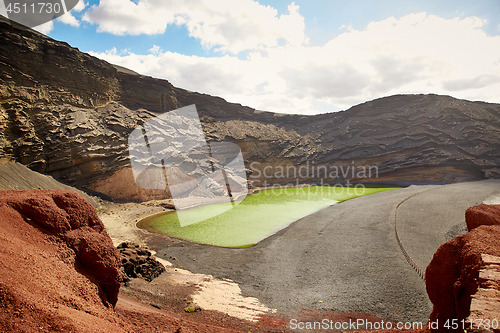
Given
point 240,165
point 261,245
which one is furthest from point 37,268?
point 240,165

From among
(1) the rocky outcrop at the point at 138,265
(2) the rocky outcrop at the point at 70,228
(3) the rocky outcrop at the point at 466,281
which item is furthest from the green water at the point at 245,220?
(3) the rocky outcrop at the point at 466,281

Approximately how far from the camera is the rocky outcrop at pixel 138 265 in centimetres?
822

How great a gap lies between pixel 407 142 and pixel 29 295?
4281cm

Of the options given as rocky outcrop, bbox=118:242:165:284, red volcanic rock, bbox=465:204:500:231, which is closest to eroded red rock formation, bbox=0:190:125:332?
rocky outcrop, bbox=118:242:165:284

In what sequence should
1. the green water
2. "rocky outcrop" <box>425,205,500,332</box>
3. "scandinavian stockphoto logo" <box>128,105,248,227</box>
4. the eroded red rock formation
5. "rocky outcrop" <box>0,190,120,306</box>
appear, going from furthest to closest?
"scandinavian stockphoto logo" <box>128,105,248,227</box> → the green water → "rocky outcrop" <box>0,190,120,306</box> → "rocky outcrop" <box>425,205,500,332</box> → the eroded red rock formation

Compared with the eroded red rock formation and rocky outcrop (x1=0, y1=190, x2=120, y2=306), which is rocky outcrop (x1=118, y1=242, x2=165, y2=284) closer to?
rocky outcrop (x1=0, y1=190, x2=120, y2=306)

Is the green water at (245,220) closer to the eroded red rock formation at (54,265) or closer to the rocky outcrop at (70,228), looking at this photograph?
the rocky outcrop at (70,228)

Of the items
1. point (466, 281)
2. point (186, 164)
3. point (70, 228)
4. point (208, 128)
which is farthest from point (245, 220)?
point (208, 128)

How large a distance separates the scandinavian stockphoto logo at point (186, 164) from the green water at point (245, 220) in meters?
1.31

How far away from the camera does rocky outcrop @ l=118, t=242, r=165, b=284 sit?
27.0 feet

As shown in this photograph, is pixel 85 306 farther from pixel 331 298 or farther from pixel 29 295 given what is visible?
pixel 331 298

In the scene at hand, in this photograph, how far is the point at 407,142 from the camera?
36.8 m

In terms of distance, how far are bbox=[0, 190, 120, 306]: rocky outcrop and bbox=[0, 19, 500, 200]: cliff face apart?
1848cm

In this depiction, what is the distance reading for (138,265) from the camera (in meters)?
8.55
